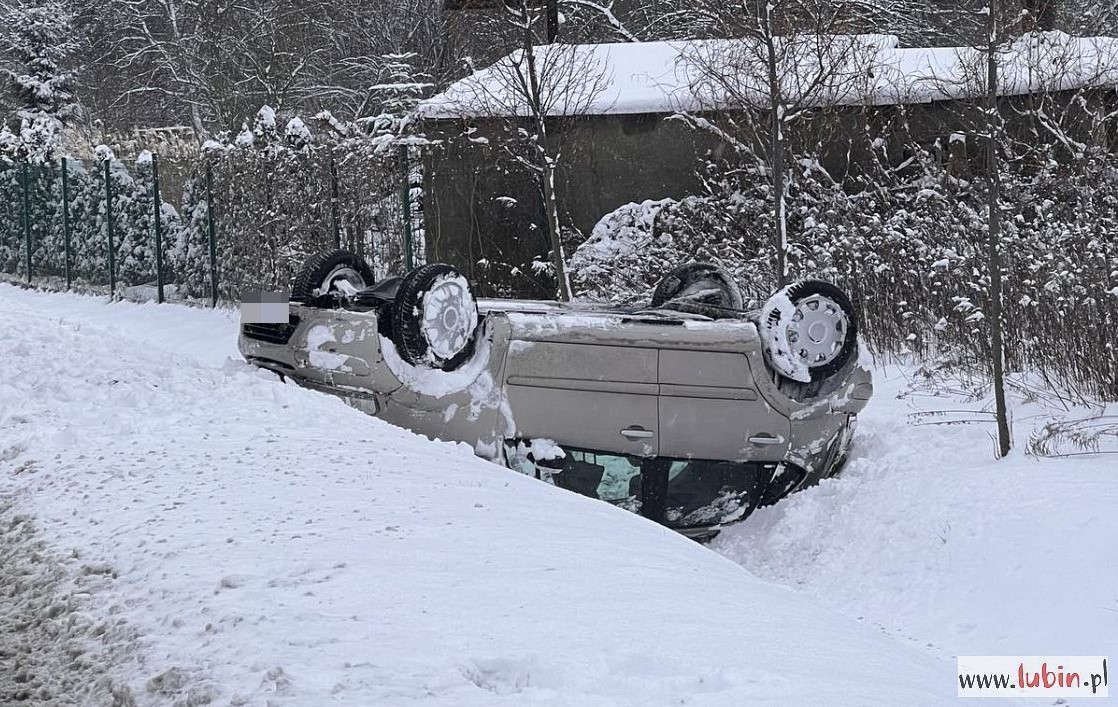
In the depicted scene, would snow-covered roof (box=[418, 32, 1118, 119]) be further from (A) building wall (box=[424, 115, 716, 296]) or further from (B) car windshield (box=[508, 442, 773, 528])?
(B) car windshield (box=[508, 442, 773, 528])

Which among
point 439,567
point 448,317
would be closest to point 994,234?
point 448,317

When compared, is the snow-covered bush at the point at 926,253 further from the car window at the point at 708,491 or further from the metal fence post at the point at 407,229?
the car window at the point at 708,491

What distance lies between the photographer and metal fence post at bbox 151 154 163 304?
17.0 metres

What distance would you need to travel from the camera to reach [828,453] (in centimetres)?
669

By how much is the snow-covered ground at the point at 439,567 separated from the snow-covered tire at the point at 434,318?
0.48 meters

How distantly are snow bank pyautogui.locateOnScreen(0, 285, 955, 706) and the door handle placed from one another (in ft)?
4.70

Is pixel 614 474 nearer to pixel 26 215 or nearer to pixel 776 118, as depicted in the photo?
pixel 776 118

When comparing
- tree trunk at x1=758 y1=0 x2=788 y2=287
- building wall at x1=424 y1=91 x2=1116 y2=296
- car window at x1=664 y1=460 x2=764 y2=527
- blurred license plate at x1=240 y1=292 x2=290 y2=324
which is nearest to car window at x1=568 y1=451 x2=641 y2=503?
car window at x1=664 y1=460 x2=764 y2=527

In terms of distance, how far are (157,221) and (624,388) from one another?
12.5m

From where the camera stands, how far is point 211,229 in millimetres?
15977

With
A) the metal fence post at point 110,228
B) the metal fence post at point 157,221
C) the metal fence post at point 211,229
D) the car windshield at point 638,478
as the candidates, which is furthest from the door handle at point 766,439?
the metal fence post at point 110,228

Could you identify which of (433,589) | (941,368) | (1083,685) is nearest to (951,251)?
(941,368)

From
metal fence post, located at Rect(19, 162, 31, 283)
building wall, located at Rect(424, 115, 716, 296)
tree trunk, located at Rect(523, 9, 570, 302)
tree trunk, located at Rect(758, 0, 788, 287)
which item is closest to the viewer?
tree trunk, located at Rect(758, 0, 788, 287)

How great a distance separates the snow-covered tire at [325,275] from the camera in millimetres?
7395
